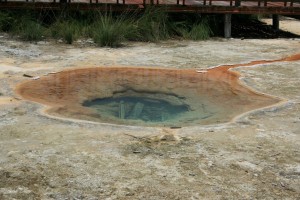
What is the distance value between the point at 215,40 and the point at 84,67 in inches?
169

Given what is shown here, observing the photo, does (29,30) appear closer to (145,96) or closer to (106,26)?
(106,26)

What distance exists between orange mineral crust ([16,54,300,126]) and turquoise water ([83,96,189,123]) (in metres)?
0.05

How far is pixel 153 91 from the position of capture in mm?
6953

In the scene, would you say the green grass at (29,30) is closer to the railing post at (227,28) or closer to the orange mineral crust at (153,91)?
the orange mineral crust at (153,91)

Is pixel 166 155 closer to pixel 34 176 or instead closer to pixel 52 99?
pixel 34 176

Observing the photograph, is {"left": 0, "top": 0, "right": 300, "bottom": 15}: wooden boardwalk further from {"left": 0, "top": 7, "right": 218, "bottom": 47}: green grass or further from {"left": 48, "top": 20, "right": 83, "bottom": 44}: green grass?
{"left": 48, "top": 20, "right": 83, "bottom": 44}: green grass

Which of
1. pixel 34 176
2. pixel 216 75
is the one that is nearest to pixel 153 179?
pixel 34 176

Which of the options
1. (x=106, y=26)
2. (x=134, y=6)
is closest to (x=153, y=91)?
(x=106, y=26)

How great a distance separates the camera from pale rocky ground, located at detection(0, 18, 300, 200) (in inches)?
149

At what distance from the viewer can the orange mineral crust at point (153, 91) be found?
5.71 m

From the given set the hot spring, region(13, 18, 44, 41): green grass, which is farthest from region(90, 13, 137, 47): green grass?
the hot spring

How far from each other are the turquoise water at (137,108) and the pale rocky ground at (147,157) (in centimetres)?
67

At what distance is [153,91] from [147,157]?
2.64 metres

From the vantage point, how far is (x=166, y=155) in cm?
444
